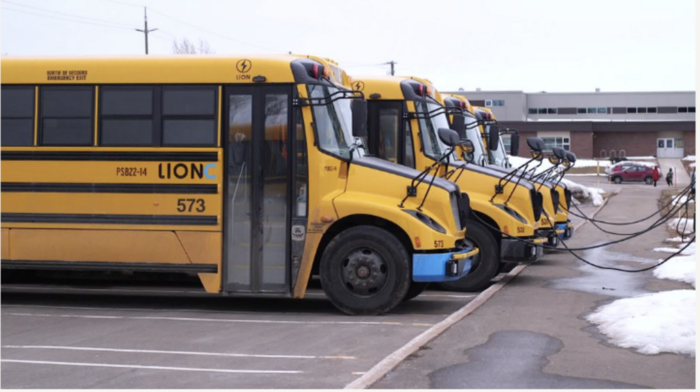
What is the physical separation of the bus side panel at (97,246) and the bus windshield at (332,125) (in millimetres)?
2297

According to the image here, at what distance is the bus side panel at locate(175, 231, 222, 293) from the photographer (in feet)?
40.8

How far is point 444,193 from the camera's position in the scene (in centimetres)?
1236

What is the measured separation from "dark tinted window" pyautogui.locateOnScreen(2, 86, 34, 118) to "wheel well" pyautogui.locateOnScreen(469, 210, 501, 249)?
6721 millimetres

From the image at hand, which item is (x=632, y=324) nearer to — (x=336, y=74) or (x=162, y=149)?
(x=336, y=74)

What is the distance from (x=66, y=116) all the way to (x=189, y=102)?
5.49ft

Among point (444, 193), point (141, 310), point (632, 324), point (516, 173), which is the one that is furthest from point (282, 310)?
point (516, 173)

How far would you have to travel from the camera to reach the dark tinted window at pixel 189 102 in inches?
493

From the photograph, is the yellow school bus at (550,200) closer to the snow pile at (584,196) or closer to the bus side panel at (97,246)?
the bus side panel at (97,246)

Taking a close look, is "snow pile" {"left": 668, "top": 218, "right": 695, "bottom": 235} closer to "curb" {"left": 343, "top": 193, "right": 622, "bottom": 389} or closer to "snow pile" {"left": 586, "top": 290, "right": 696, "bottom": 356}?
"curb" {"left": 343, "top": 193, "right": 622, "bottom": 389}

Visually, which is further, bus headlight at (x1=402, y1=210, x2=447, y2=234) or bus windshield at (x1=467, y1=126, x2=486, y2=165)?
→ bus windshield at (x1=467, y1=126, x2=486, y2=165)

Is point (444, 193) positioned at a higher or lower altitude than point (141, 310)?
higher

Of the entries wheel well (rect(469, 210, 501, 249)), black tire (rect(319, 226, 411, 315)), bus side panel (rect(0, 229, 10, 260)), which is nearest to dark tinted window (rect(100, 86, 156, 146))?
bus side panel (rect(0, 229, 10, 260))

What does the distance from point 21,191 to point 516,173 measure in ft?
26.9

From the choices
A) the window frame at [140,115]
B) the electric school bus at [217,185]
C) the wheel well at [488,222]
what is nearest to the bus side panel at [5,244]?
the electric school bus at [217,185]
